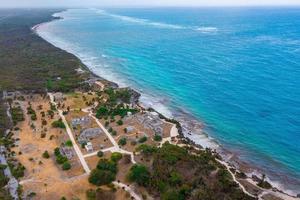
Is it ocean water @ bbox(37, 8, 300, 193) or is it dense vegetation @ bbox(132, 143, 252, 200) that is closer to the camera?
dense vegetation @ bbox(132, 143, 252, 200)

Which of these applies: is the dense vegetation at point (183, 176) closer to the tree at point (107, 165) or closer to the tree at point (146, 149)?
the tree at point (146, 149)

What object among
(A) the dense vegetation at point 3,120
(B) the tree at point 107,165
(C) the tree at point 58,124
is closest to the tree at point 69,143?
(C) the tree at point 58,124

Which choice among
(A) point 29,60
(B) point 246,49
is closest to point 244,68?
(B) point 246,49

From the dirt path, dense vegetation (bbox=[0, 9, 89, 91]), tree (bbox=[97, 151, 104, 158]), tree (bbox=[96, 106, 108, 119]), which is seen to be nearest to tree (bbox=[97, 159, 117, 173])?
the dirt path

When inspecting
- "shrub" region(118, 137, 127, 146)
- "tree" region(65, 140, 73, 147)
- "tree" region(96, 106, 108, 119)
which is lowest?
"tree" region(65, 140, 73, 147)

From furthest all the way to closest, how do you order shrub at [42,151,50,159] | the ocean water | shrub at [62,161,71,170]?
the ocean water < shrub at [42,151,50,159] < shrub at [62,161,71,170]

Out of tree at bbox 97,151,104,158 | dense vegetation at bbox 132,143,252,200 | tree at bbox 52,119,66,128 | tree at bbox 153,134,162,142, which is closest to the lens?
dense vegetation at bbox 132,143,252,200

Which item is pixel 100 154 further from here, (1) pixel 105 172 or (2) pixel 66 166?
(1) pixel 105 172

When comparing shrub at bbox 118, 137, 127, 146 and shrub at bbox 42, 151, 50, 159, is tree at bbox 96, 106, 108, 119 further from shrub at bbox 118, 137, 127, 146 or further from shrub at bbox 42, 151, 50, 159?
shrub at bbox 42, 151, 50, 159
